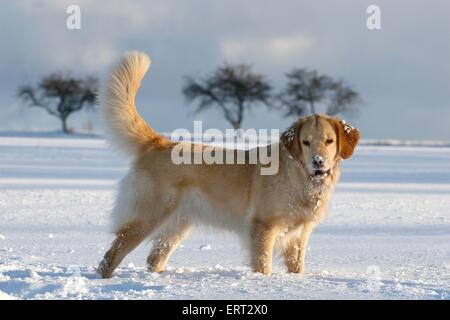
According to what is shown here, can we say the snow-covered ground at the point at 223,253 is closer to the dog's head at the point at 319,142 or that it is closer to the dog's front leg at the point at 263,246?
the dog's front leg at the point at 263,246

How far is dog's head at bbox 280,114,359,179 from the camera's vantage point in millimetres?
5621

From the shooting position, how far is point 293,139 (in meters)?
5.79

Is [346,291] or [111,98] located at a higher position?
[111,98]

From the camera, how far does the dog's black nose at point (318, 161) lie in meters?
5.58

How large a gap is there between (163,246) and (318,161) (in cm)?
167

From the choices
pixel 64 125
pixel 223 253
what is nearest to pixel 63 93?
pixel 64 125

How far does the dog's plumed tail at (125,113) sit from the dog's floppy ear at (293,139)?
3.53 feet

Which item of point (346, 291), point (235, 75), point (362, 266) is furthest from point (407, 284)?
point (235, 75)

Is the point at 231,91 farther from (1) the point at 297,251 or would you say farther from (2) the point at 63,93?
(1) the point at 297,251

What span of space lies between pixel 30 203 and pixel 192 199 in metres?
5.61

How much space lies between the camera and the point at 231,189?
6.03 m

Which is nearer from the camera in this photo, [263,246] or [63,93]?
[263,246]

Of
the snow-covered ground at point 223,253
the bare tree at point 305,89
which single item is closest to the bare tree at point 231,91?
the bare tree at point 305,89
